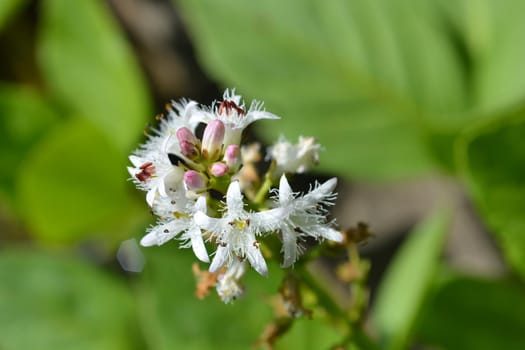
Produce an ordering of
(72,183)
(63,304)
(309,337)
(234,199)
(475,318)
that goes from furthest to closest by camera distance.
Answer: (72,183), (63,304), (475,318), (309,337), (234,199)

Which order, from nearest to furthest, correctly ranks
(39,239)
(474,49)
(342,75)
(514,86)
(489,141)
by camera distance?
(489,141)
(514,86)
(342,75)
(474,49)
(39,239)

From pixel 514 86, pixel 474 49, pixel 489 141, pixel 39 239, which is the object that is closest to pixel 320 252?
pixel 489 141

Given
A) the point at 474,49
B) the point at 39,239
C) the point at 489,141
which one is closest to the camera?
the point at 489,141

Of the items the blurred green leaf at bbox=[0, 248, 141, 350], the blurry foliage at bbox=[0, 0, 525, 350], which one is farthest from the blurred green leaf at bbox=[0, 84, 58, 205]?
the blurred green leaf at bbox=[0, 248, 141, 350]

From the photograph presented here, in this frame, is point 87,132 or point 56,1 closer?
point 87,132

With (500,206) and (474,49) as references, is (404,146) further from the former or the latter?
(500,206)

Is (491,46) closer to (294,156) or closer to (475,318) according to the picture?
(475,318)

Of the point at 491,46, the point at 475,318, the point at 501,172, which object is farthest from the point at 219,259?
the point at 491,46
